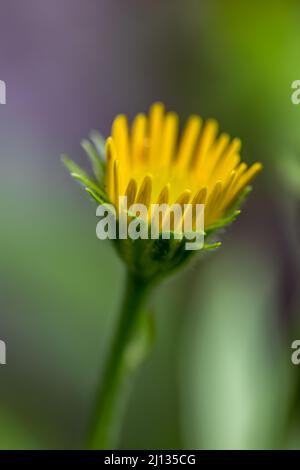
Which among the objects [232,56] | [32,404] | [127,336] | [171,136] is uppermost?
[232,56]

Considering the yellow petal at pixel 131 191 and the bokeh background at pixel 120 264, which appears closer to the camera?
the yellow petal at pixel 131 191

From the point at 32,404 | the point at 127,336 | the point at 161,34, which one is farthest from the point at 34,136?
the point at 127,336

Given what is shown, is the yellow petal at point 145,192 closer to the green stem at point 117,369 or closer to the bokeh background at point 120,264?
the green stem at point 117,369

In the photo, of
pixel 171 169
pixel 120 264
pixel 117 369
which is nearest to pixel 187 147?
pixel 171 169

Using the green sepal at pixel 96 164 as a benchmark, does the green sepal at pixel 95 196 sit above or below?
below

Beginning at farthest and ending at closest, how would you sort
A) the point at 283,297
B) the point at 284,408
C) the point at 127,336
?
1. the point at 283,297
2. the point at 284,408
3. the point at 127,336

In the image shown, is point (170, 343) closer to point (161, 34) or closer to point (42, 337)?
point (42, 337)

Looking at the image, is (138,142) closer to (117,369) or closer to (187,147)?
(187,147)

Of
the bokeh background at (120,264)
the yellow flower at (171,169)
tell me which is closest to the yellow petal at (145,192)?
the yellow flower at (171,169)
